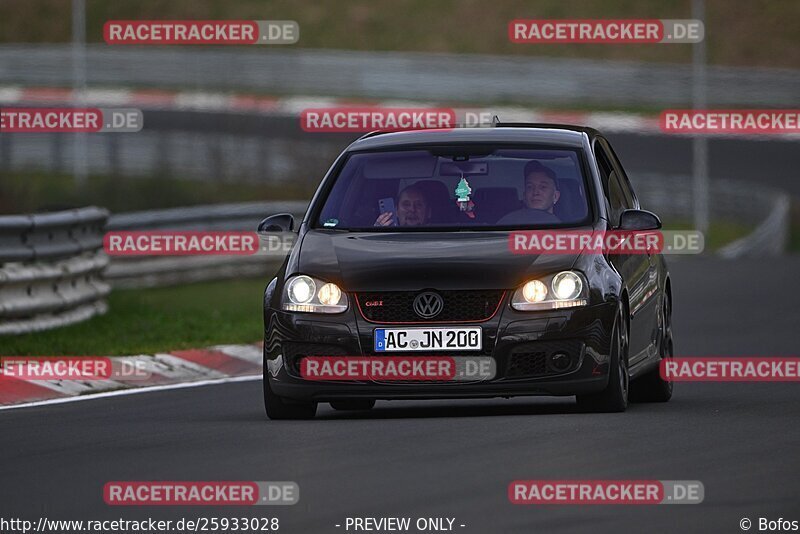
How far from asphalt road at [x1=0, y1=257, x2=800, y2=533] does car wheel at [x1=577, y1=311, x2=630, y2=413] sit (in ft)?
0.54

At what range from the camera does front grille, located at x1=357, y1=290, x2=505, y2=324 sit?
35.4ft

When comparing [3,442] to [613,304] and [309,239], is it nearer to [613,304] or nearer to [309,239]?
[309,239]

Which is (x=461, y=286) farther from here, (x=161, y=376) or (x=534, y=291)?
(x=161, y=376)

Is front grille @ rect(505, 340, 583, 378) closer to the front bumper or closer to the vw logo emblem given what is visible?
the front bumper

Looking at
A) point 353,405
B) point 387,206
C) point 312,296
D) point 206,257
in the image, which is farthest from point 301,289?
point 206,257

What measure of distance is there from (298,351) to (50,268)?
5675 millimetres

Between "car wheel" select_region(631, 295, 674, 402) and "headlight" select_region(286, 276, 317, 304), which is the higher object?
"headlight" select_region(286, 276, 317, 304)

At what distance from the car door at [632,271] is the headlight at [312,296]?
153 centimetres

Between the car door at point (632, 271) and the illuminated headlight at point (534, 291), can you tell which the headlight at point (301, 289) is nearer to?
the illuminated headlight at point (534, 291)

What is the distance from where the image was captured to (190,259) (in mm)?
25234

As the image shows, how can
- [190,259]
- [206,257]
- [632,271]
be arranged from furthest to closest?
[206,257]
[190,259]
[632,271]

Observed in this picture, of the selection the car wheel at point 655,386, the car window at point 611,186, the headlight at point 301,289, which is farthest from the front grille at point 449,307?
the car wheel at point 655,386

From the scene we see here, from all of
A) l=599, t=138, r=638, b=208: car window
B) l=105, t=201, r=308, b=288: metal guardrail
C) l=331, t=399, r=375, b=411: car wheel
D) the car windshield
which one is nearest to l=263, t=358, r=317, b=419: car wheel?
l=331, t=399, r=375, b=411: car wheel

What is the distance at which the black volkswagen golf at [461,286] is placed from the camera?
10.8 meters
